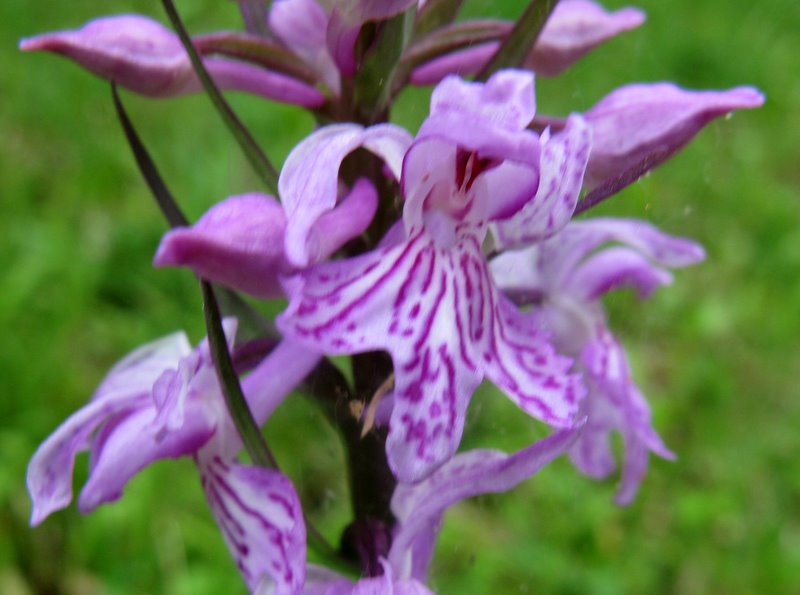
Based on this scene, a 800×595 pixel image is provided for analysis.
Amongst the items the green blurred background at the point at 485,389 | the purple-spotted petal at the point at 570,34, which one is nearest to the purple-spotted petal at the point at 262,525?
the green blurred background at the point at 485,389

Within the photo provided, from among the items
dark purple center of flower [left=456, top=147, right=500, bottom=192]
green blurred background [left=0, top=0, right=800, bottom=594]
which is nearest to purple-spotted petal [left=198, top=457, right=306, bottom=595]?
green blurred background [left=0, top=0, right=800, bottom=594]

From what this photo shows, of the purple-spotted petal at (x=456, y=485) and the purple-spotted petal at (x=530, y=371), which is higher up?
the purple-spotted petal at (x=530, y=371)

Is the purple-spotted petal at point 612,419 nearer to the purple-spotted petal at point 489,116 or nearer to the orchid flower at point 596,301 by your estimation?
the orchid flower at point 596,301

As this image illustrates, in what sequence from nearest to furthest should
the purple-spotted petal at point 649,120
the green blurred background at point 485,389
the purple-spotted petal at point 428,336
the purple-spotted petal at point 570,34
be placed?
the purple-spotted petal at point 428,336 → the purple-spotted petal at point 649,120 → the purple-spotted petal at point 570,34 → the green blurred background at point 485,389

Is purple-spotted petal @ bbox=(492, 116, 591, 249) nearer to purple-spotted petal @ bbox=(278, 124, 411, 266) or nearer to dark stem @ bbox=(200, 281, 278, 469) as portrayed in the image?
purple-spotted petal @ bbox=(278, 124, 411, 266)

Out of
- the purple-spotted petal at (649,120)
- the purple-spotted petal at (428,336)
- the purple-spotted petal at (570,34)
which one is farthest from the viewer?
the purple-spotted petal at (570,34)

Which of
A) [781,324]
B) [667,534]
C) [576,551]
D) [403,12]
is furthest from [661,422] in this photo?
[403,12]

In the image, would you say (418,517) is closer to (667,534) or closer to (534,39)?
(534,39)

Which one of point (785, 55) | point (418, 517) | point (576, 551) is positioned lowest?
point (785, 55)
